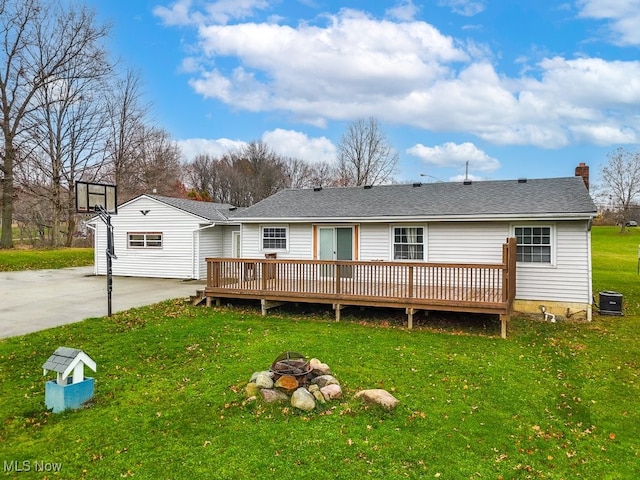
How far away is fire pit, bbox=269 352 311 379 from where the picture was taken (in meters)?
5.70

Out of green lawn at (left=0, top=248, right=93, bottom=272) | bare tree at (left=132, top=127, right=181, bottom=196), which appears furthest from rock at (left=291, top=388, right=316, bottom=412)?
bare tree at (left=132, top=127, right=181, bottom=196)

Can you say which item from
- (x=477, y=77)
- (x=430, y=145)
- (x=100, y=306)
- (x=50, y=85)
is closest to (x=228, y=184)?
(x=50, y=85)

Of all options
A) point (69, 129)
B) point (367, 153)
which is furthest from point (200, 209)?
point (367, 153)

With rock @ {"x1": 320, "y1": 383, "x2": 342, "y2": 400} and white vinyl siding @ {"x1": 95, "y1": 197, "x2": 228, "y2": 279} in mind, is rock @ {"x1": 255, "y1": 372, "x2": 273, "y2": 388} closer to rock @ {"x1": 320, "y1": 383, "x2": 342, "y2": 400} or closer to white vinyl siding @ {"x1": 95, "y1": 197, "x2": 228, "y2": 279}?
rock @ {"x1": 320, "y1": 383, "x2": 342, "y2": 400}

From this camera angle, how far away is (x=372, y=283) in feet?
34.5

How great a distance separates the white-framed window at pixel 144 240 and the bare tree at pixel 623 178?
44.1m

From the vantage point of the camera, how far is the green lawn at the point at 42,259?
21562mm

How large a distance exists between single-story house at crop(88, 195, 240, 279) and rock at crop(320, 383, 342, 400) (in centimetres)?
1300

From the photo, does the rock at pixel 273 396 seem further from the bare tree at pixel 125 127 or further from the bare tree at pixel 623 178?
the bare tree at pixel 623 178

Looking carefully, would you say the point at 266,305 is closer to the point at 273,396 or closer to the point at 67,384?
the point at 273,396

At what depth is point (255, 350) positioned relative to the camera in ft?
25.0

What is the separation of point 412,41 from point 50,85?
78.7 feet

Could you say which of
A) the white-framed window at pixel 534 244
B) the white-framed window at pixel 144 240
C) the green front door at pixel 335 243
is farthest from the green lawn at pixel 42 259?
the white-framed window at pixel 534 244

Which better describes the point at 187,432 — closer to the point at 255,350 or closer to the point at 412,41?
the point at 255,350
